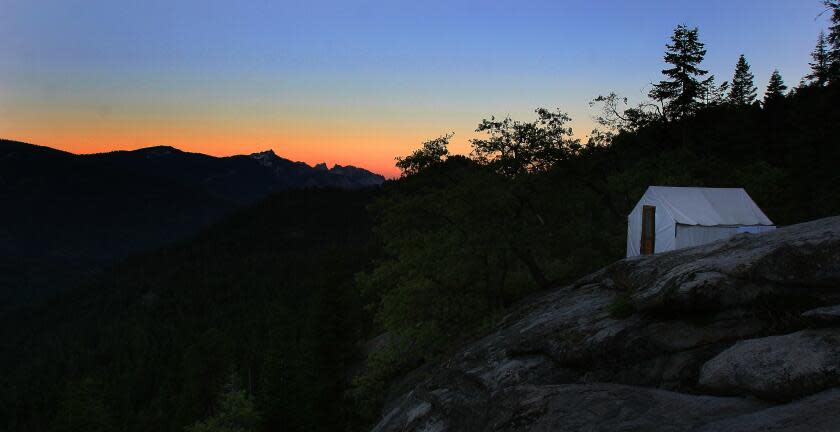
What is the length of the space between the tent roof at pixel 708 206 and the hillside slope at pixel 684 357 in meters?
13.5

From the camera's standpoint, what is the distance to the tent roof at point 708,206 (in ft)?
85.2

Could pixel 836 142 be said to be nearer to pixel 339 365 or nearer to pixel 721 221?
pixel 721 221

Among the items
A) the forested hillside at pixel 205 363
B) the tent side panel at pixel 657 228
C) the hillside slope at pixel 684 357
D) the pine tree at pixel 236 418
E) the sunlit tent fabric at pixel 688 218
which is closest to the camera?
the hillside slope at pixel 684 357

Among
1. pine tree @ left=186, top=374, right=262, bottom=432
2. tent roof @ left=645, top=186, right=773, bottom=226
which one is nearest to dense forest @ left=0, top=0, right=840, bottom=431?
pine tree @ left=186, top=374, right=262, bottom=432

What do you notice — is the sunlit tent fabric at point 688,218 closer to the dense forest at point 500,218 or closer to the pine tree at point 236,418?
the dense forest at point 500,218

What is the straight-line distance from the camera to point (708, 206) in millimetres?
26828

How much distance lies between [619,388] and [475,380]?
5500 millimetres

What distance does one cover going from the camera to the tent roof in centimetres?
2597

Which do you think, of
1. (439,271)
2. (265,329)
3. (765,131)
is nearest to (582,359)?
(439,271)

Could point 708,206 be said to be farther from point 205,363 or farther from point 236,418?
point 205,363

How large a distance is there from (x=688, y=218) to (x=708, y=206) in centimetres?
Answer: 218

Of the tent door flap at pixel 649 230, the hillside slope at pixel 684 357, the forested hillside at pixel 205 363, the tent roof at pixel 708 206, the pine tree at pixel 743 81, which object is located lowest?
the forested hillside at pixel 205 363

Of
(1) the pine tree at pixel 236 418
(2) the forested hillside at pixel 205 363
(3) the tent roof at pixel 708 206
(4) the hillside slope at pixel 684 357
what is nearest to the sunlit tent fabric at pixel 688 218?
(3) the tent roof at pixel 708 206

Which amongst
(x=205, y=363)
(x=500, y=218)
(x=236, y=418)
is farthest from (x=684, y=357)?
(x=205, y=363)
